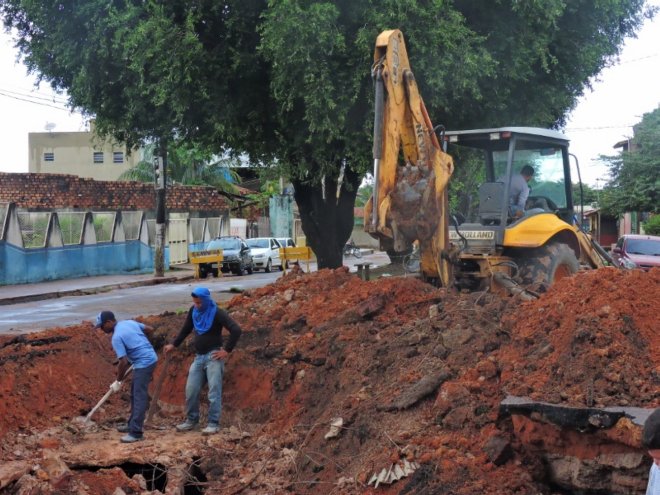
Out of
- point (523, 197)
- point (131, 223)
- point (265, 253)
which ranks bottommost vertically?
point (265, 253)

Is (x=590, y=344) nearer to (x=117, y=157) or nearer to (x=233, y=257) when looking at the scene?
(x=233, y=257)

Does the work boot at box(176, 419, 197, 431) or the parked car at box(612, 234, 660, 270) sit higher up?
the parked car at box(612, 234, 660, 270)

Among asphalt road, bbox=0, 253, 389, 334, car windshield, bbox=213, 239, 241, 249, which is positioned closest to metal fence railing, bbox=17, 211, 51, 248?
asphalt road, bbox=0, 253, 389, 334

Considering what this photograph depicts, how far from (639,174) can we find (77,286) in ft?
82.8

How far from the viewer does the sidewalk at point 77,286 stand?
24347mm

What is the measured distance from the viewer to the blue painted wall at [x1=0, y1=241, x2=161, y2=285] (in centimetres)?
2761

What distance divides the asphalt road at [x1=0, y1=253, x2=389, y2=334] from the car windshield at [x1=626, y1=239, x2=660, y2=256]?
11.5 meters

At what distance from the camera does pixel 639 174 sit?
38.5 metres

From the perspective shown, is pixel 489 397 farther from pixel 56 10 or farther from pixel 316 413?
pixel 56 10

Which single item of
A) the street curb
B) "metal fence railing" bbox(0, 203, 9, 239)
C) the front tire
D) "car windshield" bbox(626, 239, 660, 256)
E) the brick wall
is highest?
the brick wall

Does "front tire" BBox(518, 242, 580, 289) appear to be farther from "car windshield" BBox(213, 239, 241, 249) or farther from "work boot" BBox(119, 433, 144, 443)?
"car windshield" BBox(213, 239, 241, 249)

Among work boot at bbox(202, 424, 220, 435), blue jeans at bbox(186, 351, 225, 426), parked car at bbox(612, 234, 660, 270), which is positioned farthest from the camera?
parked car at bbox(612, 234, 660, 270)

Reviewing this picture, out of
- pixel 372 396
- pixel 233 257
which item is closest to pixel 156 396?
pixel 372 396

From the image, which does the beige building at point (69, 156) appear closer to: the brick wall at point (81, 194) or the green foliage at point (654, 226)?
the brick wall at point (81, 194)
